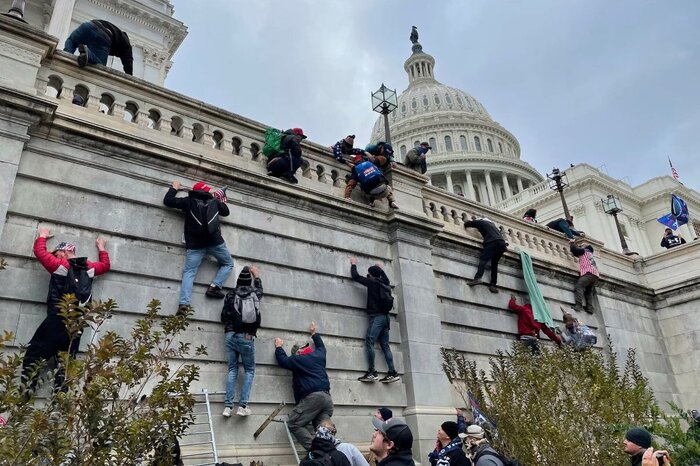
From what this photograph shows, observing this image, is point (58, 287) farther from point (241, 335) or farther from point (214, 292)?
point (241, 335)

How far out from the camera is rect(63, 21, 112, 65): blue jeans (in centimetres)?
1114

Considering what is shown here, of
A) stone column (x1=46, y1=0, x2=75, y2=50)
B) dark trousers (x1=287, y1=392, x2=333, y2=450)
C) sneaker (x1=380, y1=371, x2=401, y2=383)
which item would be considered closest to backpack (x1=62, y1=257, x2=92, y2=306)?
dark trousers (x1=287, y1=392, x2=333, y2=450)

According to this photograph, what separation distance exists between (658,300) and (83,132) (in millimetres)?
19555

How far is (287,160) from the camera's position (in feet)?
38.4

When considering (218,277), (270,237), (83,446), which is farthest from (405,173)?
(83,446)

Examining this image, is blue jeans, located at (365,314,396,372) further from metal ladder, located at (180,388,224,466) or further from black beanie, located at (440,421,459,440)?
black beanie, located at (440,421,459,440)

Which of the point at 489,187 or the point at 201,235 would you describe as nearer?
the point at 201,235

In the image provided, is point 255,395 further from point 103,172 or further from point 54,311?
point 103,172

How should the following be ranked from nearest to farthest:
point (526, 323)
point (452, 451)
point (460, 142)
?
point (452, 451)
point (526, 323)
point (460, 142)

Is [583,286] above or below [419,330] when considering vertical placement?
above

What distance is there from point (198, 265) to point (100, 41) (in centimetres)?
523

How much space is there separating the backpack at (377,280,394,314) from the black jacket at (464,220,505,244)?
4.56 metres

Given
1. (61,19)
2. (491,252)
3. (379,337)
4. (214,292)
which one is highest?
(61,19)

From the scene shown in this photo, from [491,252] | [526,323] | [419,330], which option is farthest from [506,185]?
[419,330]
